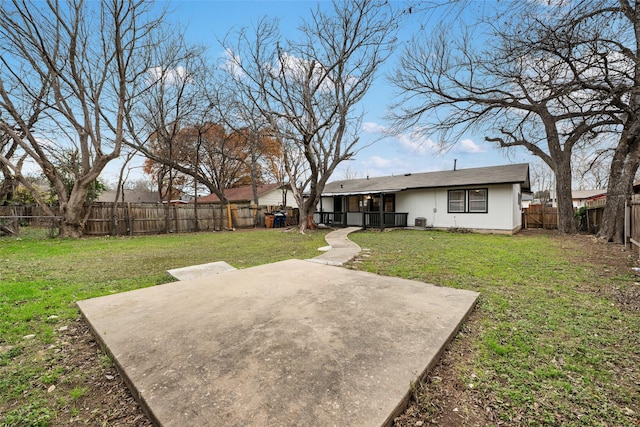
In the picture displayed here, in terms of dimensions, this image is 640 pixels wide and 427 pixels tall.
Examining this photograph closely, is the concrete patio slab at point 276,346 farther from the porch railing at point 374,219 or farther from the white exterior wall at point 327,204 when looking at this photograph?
the white exterior wall at point 327,204

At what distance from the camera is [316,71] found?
1260cm

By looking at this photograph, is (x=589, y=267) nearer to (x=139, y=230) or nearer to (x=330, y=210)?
(x=330, y=210)

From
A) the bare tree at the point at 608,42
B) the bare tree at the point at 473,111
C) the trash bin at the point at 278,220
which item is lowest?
the trash bin at the point at 278,220

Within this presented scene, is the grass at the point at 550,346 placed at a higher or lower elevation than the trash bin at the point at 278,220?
lower

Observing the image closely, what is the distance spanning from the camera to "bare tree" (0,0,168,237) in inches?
370

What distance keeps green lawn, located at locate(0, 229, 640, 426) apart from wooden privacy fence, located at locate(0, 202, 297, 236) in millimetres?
6349

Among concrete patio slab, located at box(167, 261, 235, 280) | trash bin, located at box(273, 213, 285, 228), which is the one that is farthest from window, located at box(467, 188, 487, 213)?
concrete patio slab, located at box(167, 261, 235, 280)

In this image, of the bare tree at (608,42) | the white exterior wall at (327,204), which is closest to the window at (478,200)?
the bare tree at (608,42)

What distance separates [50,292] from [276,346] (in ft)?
12.9

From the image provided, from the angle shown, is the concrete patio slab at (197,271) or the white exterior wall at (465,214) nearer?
Answer: the concrete patio slab at (197,271)

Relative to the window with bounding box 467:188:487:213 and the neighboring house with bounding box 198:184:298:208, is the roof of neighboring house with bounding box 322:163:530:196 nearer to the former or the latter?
the window with bounding box 467:188:487:213

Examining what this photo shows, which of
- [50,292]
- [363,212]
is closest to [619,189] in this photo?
[363,212]

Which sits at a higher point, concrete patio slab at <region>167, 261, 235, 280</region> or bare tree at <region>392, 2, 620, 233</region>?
bare tree at <region>392, 2, 620, 233</region>

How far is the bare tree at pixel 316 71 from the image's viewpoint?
11.5 meters
